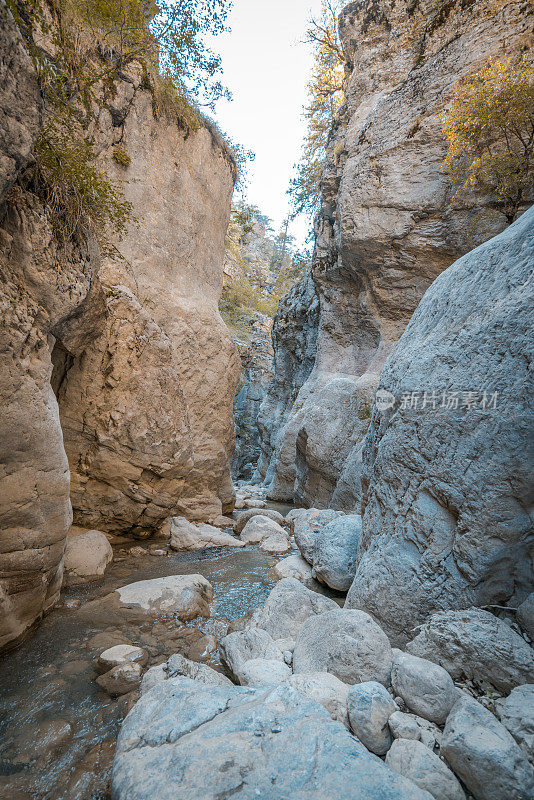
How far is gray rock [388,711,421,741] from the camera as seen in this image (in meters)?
2.18

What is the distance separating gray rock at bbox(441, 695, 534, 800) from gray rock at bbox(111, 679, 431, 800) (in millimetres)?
388

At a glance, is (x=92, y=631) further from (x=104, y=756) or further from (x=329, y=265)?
(x=329, y=265)

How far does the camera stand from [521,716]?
207cm

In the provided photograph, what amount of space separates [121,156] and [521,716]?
1034cm

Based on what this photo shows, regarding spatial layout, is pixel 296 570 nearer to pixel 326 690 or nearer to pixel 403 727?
pixel 326 690

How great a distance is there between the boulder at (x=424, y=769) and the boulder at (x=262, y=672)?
106cm

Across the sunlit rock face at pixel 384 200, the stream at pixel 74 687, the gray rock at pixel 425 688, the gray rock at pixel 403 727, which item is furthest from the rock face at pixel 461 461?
the sunlit rock face at pixel 384 200

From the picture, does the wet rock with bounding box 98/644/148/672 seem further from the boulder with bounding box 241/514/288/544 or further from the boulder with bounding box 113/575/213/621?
the boulder with bounding box 241/514/288/544

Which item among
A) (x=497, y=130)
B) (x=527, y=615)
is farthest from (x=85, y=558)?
(x=497, y=130)

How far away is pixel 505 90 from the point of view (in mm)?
6629

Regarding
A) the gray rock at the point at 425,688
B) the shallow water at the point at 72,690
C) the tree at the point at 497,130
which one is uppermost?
the tree at the point at 497,130

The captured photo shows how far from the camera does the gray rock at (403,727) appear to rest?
2180 millimetres

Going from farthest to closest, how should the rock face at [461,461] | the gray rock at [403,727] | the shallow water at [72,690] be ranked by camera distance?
the rock face at [461,461], the shallow water at [72,690], the gray rock at [403,727]

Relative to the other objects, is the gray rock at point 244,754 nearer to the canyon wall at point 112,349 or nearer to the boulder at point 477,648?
the boulder at point 477,648
